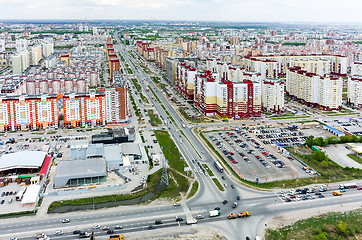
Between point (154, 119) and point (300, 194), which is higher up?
point (154, 119)

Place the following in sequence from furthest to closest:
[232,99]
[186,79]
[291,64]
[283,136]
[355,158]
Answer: [291,64] < [186,79] < [232,99] < [283,136] < [355,158]

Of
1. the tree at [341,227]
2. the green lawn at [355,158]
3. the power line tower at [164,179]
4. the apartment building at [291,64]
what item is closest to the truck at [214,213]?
the power line tower at [164,179]

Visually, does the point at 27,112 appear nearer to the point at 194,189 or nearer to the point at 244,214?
the point at 194,189

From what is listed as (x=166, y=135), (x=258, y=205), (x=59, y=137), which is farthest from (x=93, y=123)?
(x=258, y=205)

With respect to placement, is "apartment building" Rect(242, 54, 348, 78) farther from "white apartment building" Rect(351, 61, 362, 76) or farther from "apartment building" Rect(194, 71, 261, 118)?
"apartment building" Rect(194, 71, 261, 118)

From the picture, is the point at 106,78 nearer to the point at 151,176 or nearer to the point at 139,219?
the point at 151,176

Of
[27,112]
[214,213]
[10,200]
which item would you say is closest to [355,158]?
[214,213]
